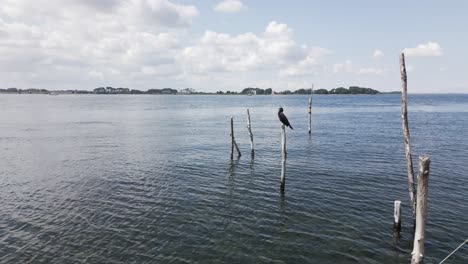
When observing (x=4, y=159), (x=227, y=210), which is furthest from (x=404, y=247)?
(x=4, y=159)

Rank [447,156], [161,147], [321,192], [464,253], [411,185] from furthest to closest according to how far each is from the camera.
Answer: [161,147] < [447,156] < [321,192] < [411,185] < [464,253]

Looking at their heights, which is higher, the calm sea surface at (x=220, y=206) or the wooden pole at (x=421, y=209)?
the wooden pole at (x=421, y=209)

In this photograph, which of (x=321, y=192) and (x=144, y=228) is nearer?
(x=144, y=228)

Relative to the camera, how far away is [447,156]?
2919 cm

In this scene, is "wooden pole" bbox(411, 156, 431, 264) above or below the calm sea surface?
above

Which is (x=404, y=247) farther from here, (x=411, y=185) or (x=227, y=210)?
(x=227, y=210)

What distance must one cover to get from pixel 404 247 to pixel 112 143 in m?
33.8

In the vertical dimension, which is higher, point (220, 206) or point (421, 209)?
point (421, 209)

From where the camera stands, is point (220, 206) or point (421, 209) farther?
point (220, 206)

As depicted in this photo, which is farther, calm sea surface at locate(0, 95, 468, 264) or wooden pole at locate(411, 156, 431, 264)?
calm sea surface at locate(0, 95, 468, 264)

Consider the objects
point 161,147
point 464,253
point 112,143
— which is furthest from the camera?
point 112,143

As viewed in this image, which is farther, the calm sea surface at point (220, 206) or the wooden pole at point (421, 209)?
the calm sea surface at point (220, 206)

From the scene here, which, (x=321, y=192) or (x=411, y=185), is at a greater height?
(x=411, y=185)

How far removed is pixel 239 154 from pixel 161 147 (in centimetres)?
1018
